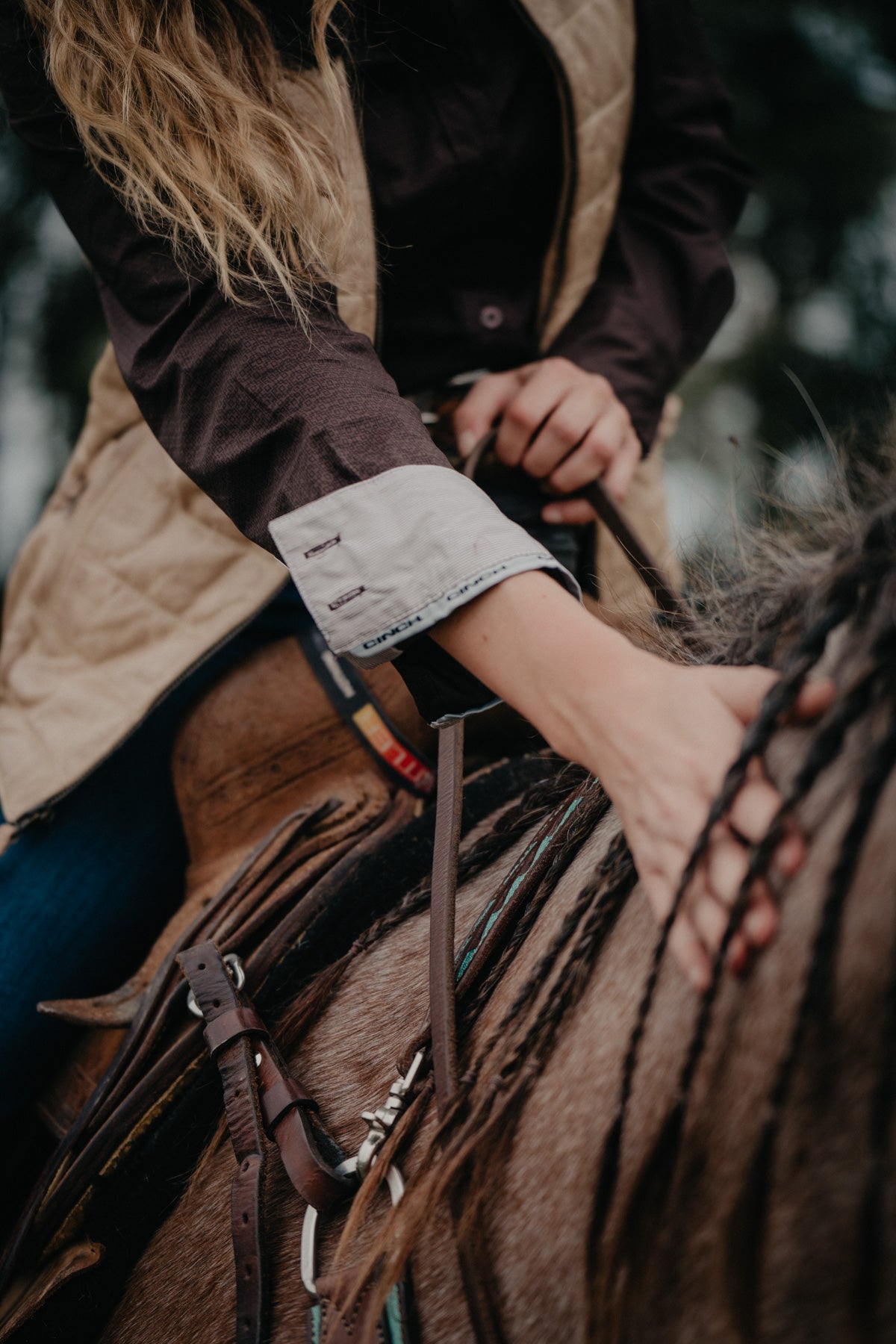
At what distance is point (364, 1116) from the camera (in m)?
0.59

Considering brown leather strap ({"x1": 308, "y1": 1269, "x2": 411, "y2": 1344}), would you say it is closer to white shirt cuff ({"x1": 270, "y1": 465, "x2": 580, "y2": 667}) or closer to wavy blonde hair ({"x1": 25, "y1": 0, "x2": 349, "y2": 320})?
white shirt cuff ({"x1": 270, "y1": 465, "x2": 580, "y2": 667})

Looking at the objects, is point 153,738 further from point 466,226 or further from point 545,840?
point 466,226

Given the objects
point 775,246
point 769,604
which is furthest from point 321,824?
point 775,246

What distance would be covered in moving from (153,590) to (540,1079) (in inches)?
31.3

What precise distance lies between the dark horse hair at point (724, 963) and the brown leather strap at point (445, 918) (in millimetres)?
20

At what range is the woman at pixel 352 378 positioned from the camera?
1.71 feet

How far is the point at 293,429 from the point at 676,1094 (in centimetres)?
51

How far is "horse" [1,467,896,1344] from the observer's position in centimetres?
38

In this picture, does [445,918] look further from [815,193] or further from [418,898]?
[815,193]

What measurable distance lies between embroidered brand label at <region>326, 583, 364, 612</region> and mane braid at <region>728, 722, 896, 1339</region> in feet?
1.10

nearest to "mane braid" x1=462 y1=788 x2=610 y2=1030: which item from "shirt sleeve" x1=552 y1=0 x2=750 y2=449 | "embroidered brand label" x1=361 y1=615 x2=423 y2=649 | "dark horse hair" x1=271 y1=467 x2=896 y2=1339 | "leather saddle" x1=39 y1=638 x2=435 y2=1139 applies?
"dark horse hair" x1=271 y1=467 x2=896 y2=1339

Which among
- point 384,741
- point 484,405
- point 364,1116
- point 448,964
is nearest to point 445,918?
point 448,964

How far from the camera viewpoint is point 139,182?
712mm

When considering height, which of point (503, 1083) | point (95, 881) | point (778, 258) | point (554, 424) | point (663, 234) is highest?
point (778, 258)
